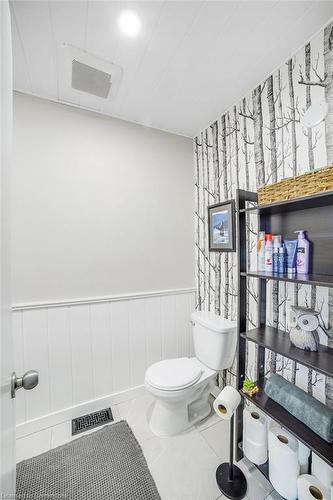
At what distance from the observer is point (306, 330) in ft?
3.61

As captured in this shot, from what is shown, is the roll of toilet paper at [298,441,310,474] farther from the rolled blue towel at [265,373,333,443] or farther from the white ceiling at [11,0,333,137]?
the white ceiling at [11,0,333,137]

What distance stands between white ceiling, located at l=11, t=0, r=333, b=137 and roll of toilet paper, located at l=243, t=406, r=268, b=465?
2.15 metres

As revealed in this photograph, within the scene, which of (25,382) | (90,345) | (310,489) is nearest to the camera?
(25,382)

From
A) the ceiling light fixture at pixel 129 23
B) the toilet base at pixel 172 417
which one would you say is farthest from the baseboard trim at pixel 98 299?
the ceiling light fixture at pixel 129 23

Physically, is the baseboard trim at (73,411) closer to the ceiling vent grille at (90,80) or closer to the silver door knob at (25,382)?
the silver door knob at (25,382)

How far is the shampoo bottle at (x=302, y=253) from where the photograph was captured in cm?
115

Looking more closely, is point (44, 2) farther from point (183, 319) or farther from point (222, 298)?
point (183, 319)

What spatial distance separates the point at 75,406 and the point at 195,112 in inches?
100

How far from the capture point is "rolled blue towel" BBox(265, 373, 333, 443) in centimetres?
99

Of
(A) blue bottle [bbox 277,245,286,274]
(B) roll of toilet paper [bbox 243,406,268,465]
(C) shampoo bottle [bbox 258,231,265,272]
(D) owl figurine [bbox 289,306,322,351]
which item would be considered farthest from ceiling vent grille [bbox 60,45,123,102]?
(B) roll of toilet paper [bbox 243,406,268,465]

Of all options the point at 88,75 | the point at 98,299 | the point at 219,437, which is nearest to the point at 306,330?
the point at 219,437

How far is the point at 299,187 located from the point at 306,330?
2.30ft

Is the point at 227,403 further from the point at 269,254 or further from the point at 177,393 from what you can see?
the point at 269,254

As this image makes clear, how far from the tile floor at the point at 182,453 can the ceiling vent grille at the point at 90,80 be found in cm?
245
